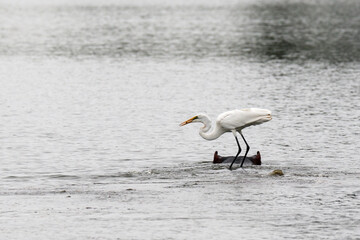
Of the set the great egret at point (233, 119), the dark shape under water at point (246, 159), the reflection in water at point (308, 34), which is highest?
the reflection in water at point (308, 34)

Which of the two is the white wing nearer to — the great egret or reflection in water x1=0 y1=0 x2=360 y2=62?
the great egret

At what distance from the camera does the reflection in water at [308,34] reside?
51.1m

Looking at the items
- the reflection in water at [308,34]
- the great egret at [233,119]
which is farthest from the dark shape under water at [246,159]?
the reflection in water at [308,34]

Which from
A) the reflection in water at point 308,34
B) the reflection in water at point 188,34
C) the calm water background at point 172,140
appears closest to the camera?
the calm water background at point 172,140

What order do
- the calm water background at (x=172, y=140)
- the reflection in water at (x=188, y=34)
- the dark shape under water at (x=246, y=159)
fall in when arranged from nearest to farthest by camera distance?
the calm water background at (x=172, y=140) → the dark shape under water at (x=246, y=159) → the reflection in water at (x=188, y=34)

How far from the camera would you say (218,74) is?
4147 centimetres

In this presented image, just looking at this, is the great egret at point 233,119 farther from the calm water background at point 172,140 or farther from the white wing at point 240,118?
the calm water background at point 172,140

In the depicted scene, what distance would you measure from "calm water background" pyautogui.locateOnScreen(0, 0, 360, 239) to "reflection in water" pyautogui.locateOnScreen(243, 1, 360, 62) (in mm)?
326

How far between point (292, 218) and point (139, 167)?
634 cm

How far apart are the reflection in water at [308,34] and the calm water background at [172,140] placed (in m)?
0.33

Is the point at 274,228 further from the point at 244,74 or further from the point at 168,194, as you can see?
the point at 244,74

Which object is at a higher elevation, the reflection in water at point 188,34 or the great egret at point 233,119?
the reflection in water at point 188,34

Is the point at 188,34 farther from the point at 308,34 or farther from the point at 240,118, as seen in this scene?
the point at 240,118

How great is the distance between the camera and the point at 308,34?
215 feet
